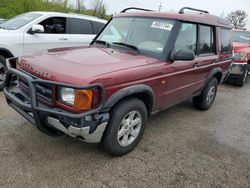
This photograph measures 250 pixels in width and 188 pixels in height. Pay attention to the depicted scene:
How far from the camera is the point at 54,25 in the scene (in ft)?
20.9

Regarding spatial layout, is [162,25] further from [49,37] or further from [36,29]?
[49,37]

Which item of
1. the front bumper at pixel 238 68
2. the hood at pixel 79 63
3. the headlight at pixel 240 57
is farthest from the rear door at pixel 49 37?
the headlight at pixel 240 57

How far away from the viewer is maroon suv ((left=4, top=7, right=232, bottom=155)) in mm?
2684

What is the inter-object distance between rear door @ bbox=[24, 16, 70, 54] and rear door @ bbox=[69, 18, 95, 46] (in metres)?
0.17

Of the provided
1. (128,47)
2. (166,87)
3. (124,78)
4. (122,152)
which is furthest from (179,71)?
(122,152)

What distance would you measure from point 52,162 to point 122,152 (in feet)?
2.88

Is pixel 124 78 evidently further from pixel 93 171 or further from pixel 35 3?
pixel 35 3

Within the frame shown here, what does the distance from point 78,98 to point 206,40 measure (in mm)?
3051

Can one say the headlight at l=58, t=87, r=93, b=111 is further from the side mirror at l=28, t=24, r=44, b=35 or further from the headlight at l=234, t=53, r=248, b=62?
the headlight at l=234, t=53, r=248, b=62

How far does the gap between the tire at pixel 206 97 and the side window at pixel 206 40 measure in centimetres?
73

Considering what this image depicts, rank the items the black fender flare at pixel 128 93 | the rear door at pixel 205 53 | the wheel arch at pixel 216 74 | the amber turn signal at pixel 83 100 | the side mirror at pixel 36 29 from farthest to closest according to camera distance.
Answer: the side mirror at pixel 36 29
the wheel arch at pixel 216 74
the rear door at pixel 205 53
the black fender flare at pixel 128 93
the amber turn signal at pixel 83 100

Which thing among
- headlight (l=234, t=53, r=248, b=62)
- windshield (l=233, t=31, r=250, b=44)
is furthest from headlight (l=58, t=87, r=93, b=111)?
windshield (l=233, t=31, r=250, b=44)

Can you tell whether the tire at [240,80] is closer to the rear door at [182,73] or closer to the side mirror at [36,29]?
the rear door at [182,73]

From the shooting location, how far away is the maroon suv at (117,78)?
106 inches
